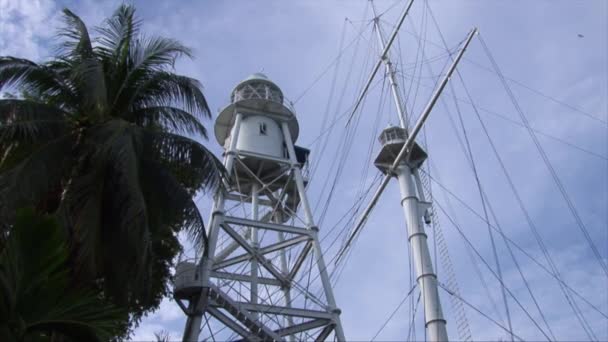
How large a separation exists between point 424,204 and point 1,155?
1102 cm

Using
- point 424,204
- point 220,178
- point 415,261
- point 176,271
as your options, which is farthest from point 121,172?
point 424,204

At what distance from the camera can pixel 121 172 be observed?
454 inches

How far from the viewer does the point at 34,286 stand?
6.99 m

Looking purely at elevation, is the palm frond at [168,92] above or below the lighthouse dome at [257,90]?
below

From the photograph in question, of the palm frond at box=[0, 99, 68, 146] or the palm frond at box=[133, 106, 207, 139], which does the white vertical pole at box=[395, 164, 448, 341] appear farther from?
the palm frond at box=[0, 99, 68, 146]

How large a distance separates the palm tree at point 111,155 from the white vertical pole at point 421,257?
584 centimetres

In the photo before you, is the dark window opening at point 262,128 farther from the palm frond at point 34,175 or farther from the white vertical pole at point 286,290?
the palm frond at point 34,175

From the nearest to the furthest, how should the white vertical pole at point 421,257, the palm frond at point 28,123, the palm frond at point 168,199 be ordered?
the palm frond at point 28,123 → the palm frond at point 168,199 → the white vertical pole at point 421,257

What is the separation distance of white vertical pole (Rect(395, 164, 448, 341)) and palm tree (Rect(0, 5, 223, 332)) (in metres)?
5.84

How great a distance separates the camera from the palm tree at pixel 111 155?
11.3 meters

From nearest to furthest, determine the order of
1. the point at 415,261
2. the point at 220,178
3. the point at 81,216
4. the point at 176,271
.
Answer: the point at 81,216
the point at 220,178
the point at 415,261
the point at 176,271

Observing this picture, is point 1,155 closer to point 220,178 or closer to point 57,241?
point 220,178

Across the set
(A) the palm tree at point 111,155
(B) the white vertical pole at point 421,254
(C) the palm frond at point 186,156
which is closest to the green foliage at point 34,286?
(A) the palm tree at point 111,155

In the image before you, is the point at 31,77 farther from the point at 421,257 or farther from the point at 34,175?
the point at 421,257
